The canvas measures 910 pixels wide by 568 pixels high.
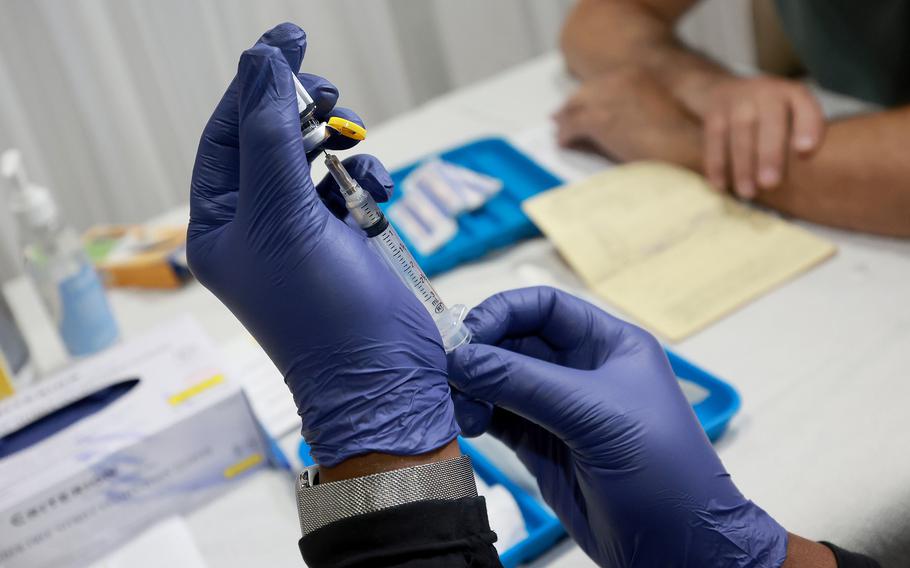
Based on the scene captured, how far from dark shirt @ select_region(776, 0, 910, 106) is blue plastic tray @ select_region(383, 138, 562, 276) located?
1.49ft

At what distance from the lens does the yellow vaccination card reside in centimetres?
89

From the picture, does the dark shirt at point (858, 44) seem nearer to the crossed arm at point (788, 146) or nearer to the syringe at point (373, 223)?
the crossed arm at point (788, 146)

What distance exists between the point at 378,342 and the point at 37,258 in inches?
23.3

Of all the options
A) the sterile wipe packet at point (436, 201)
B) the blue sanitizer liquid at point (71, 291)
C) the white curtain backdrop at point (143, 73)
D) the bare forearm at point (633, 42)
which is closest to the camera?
the blue sanitizer liquid at point (71, 291)

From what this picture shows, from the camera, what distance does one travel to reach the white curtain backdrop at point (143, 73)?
1640mm

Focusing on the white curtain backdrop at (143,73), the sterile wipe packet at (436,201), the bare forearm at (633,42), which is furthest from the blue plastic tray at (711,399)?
the white curtain backdrop at (143,73)

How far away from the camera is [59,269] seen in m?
0.93

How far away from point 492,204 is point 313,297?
601 millimetres

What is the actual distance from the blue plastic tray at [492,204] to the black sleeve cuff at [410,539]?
51 cm

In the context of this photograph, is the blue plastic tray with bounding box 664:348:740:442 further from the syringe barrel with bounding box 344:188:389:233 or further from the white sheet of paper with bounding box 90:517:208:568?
the white sheet of paper with bounding box 90:517:208:568

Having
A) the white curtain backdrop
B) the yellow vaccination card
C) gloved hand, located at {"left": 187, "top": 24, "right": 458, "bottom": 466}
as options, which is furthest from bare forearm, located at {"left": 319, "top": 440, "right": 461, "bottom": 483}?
the white curtain backdrop

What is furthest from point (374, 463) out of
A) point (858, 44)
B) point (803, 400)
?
point (858, 44)

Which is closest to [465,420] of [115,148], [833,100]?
[833,100]

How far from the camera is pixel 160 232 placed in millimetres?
1206
